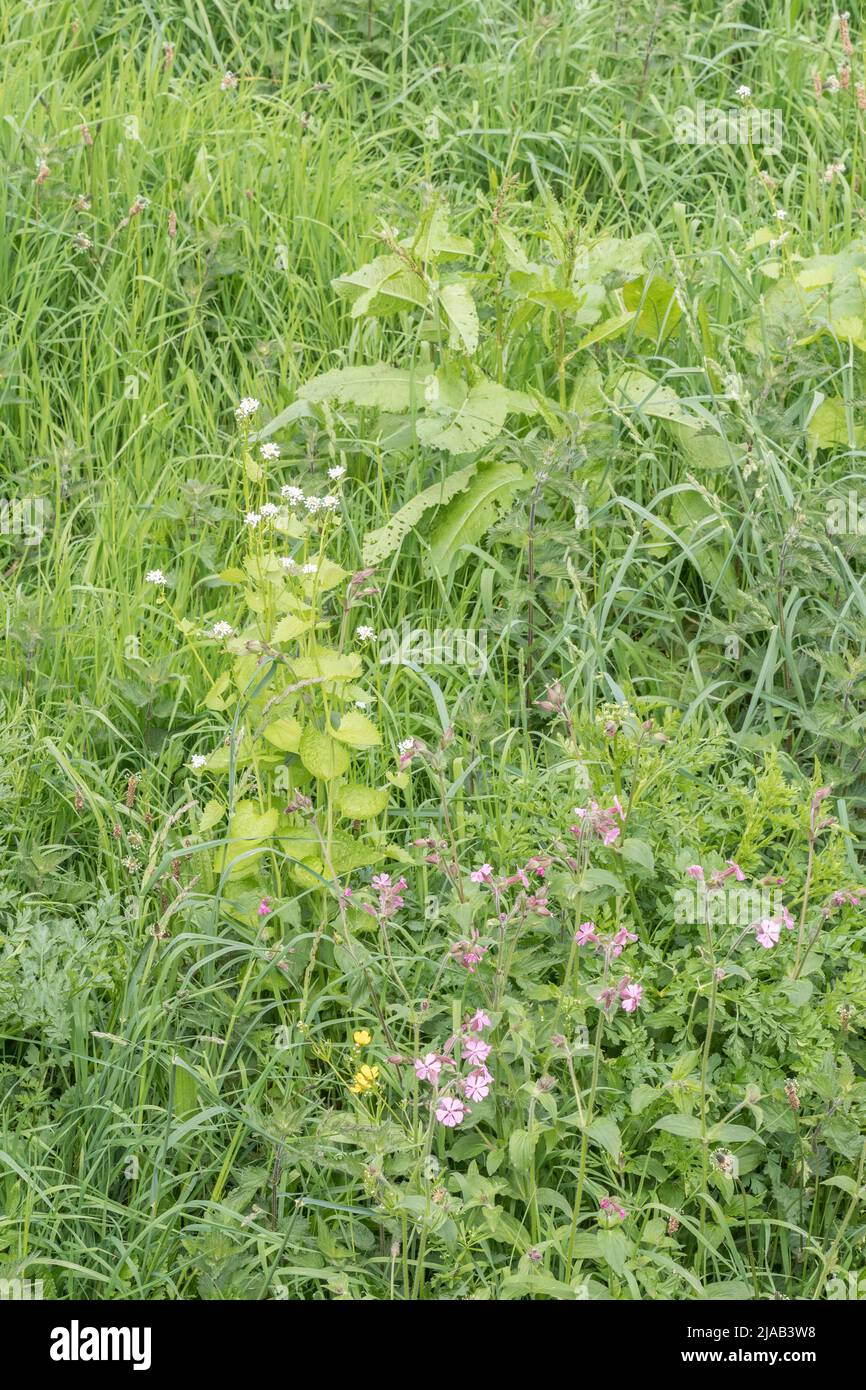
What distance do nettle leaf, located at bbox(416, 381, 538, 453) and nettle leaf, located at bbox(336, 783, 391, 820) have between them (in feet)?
3.19

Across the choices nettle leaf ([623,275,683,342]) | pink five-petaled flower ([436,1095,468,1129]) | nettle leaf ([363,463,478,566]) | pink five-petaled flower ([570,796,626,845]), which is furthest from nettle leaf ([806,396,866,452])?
pink five-petaled flower ([436,1095,468,1129])

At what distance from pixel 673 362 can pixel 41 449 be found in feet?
5.22

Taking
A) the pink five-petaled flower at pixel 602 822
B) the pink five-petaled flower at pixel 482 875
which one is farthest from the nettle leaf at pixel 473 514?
the pink five-petaled flower at pixel 482 875

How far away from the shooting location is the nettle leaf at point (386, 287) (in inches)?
140

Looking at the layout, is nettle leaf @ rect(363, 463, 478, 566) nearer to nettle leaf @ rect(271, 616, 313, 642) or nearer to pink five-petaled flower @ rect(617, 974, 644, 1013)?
nettle leaf @ rect(271, 616, 313, 642)

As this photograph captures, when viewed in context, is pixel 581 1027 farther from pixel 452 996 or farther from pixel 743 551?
pixel 743 551

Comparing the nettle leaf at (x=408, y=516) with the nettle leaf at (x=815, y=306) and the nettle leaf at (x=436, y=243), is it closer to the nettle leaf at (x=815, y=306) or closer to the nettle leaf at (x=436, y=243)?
the nettle leaf at (x=436, y=243)

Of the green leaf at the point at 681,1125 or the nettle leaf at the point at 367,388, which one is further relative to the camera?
the nettle leaf at the point at 367,388

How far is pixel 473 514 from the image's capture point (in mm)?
3486

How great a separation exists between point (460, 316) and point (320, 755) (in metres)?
1.26

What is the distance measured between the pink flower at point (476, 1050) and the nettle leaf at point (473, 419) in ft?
5.19

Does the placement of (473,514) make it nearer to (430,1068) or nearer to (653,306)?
(653,306)

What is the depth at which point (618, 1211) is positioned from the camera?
89.2 inches

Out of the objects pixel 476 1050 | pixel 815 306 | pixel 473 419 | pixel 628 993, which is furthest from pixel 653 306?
pixel 476 1050
